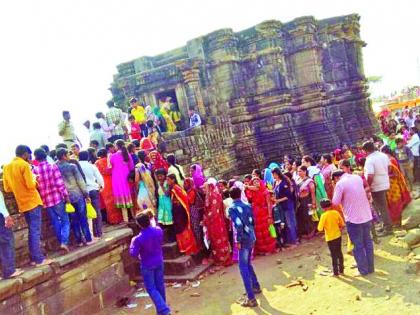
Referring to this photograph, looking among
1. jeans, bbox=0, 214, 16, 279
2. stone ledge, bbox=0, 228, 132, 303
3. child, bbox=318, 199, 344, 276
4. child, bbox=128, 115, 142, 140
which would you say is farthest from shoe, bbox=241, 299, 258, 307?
child, bbox=128, 115, 142, 140

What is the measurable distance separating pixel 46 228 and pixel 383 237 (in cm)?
556

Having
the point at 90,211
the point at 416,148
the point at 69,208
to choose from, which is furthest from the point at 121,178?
the point at 416,148

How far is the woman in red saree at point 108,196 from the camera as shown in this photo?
26.2 ft

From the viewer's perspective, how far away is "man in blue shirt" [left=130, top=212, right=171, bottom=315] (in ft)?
16.6

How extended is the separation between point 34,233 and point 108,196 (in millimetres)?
2530

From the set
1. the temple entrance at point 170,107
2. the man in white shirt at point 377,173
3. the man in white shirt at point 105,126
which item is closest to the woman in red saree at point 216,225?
the man in white shirt at point 377,173

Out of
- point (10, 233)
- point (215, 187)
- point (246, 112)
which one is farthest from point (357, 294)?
point (246, 112)

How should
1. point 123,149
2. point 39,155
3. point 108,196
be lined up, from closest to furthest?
point 39,155
point 123,149
point 108,196

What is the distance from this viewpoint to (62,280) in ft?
18.5

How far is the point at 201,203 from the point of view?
25.4 ft

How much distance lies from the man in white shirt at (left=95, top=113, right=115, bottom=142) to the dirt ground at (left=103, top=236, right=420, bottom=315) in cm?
550

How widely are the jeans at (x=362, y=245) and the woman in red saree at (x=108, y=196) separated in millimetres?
4462

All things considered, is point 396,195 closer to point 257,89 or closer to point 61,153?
point 61,153

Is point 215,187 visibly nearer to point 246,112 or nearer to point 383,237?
point 383,237
